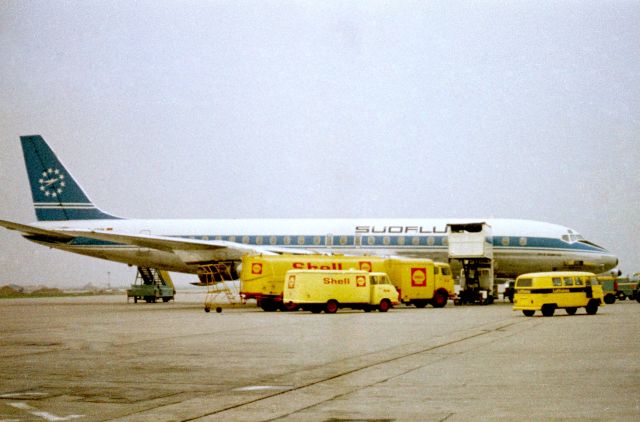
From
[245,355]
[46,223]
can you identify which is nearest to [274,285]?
[46,223]

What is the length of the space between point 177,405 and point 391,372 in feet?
16.5

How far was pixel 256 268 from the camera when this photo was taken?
4400 cm

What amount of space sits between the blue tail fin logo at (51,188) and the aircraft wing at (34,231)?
107 inches

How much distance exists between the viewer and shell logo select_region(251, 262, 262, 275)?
44.0 metres

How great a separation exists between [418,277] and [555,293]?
1131cm

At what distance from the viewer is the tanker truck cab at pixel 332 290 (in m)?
40.7

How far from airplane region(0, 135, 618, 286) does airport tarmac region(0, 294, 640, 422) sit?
2120 cm

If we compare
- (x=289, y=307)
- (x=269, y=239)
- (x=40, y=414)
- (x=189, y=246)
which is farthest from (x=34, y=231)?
(x=40, y=414)

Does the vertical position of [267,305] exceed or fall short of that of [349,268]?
it falls short

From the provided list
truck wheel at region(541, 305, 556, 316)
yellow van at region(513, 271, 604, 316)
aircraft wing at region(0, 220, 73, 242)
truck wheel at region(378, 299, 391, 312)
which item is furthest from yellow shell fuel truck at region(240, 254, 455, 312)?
aircraft wing at region(0, 220, 73, 242)

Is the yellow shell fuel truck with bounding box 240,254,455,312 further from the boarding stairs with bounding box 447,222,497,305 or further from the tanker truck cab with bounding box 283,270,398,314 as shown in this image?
the tanker truck cab with bounding box 283,270,398,314

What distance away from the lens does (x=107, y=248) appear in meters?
54.4

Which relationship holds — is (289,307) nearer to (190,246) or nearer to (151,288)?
(190,246)

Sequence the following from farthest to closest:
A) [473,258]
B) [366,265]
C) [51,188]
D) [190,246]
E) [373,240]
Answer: [51,188] → [373,240] → [473,258] → [190,246] → [366,265]
